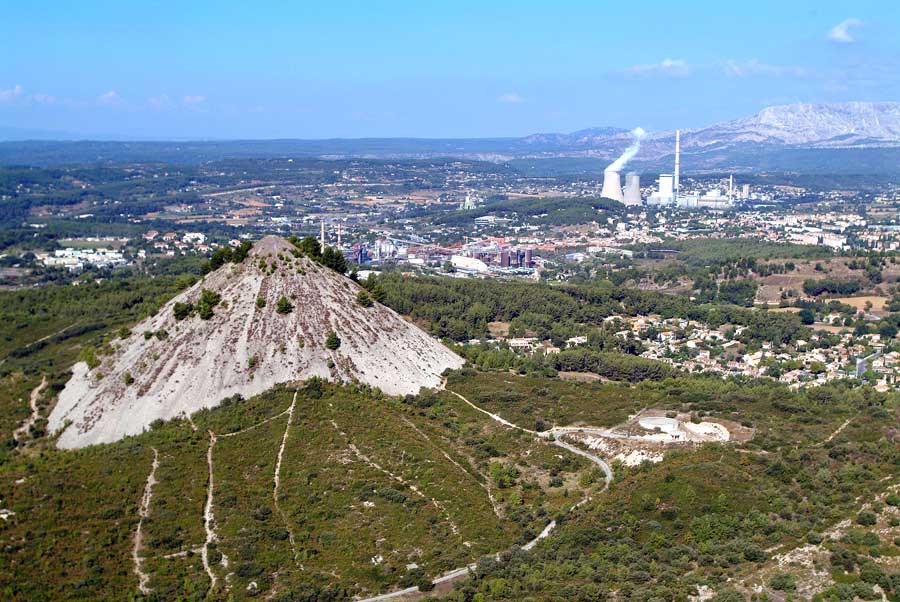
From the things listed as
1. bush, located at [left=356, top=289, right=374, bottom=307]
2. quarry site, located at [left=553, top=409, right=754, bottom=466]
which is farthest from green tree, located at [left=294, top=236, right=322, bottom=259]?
quarry site, located at [left=553, top=409, right=754, bottom=466]

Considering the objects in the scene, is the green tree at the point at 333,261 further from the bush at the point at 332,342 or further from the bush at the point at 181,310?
the bush at the point at 181,310

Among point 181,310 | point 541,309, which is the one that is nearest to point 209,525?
point 181,310

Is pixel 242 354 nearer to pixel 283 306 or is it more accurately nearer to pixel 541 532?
pixel 283 306

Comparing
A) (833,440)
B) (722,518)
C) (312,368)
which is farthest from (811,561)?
(312,368)

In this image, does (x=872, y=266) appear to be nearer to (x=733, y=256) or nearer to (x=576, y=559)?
(x=733, y=256)

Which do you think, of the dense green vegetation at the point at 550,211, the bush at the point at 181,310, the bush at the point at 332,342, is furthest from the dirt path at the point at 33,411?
the dense green vegetation at the point at 550,211

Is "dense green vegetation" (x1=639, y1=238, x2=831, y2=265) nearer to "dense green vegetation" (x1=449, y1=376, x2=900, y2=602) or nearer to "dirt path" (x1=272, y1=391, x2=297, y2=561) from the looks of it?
"dense green vegetation" (x1=449, y1=376, x2=900, y2=602)
